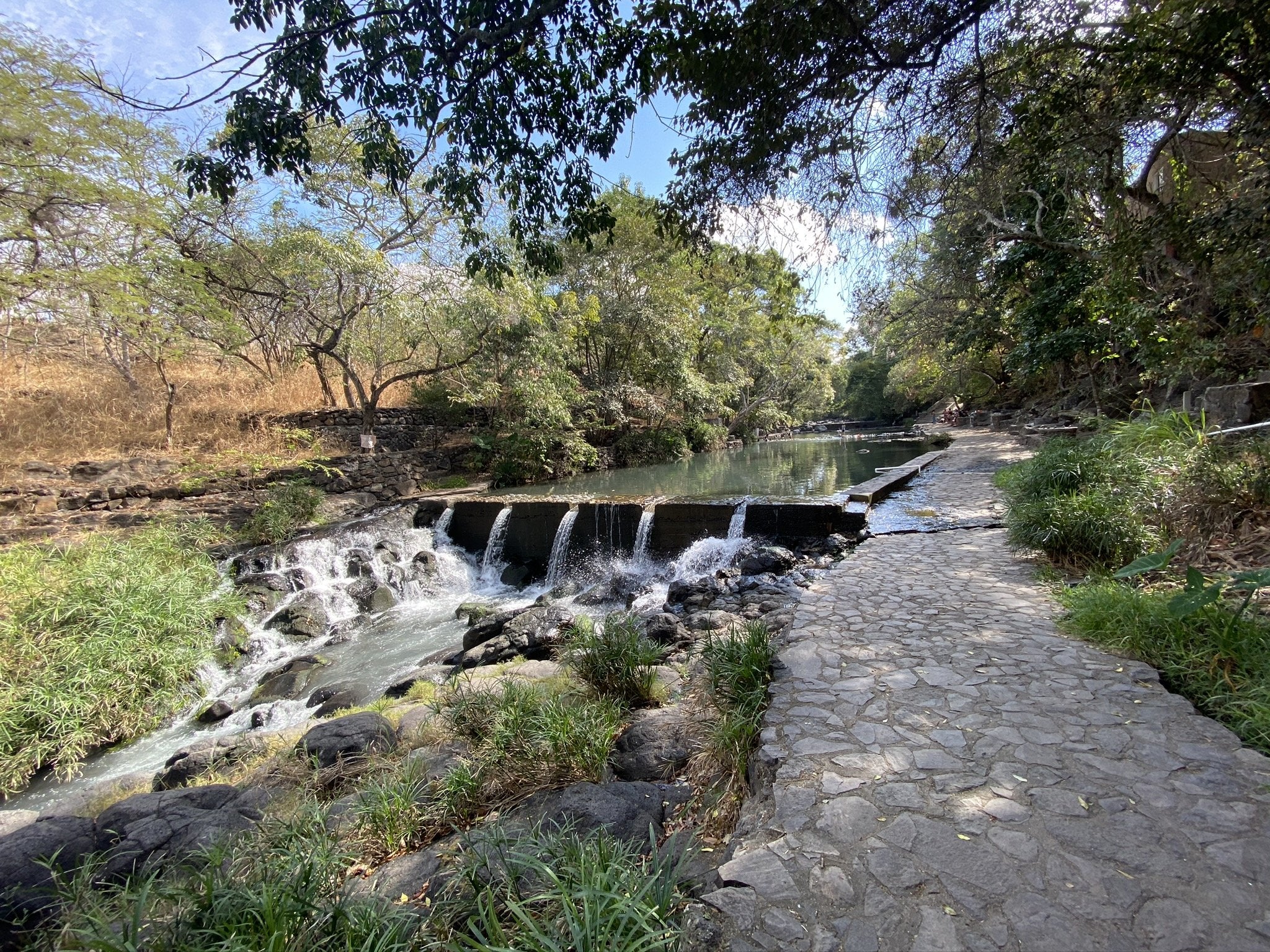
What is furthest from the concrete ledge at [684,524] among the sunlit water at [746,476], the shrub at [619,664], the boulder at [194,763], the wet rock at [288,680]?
the boulder at [194,763]

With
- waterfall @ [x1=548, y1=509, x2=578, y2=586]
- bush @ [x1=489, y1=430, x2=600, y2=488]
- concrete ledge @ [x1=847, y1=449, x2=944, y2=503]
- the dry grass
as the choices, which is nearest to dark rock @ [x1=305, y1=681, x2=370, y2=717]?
waterfall @ [x1=548, y1=509, x2=578, y2=586]

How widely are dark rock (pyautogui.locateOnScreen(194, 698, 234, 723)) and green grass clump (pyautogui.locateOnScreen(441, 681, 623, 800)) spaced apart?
11.3 ft

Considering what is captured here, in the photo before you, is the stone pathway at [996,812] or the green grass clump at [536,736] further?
the green grass clump at [536,736]

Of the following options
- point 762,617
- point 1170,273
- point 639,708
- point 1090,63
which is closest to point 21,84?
point 639,708

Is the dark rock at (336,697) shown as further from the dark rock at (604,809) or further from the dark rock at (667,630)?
the dark rock at (604,809)

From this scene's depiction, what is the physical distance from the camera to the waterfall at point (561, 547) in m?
8.45

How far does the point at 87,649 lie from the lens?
15.0 feet

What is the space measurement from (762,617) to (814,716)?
1.80 metres

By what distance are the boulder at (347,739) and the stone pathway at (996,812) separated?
2.55 m

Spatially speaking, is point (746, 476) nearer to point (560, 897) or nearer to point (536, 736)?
point (536, 736)

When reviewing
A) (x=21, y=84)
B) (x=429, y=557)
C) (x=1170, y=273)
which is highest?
(x=21, y=84)

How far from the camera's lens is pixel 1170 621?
105 inches

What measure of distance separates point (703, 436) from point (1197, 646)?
18.0 meters

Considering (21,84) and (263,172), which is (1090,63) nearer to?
(263,172)
